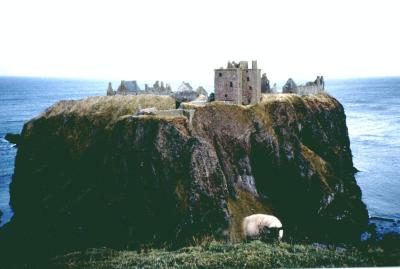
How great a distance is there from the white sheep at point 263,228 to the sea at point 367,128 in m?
10.5

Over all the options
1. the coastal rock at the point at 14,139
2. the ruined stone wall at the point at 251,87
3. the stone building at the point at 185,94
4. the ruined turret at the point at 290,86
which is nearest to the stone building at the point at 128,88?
the stone building at the point at 185,94

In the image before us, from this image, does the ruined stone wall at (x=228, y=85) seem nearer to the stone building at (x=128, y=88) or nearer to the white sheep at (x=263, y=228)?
the stone building at (x=128, y=88)

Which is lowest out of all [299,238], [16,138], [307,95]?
[299,238]

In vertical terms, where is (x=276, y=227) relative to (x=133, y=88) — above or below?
below

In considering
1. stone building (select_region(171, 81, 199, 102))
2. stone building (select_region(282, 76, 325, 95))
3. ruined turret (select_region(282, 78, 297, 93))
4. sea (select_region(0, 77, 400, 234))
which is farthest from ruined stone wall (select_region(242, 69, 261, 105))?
sea (select_region(0, 77, 400, 234))

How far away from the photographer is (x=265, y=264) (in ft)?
58.0

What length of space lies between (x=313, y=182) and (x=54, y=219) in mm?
21244

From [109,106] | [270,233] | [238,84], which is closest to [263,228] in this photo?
[270,233]

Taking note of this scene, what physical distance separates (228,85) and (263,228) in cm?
1656

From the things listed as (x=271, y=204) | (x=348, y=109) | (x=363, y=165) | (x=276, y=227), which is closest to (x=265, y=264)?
(x=276, y=227)

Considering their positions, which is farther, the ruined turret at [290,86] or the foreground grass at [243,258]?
the ruined turret at [290,86]

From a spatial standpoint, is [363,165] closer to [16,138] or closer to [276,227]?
[276,227]

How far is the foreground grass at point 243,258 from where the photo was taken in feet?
58.4

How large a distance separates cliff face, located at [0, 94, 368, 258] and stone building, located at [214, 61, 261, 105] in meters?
1.49
